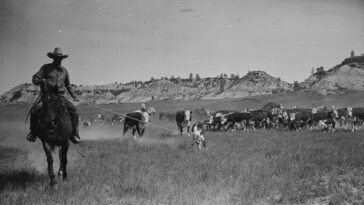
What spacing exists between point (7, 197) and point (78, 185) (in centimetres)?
158

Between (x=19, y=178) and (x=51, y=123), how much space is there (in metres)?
1.92

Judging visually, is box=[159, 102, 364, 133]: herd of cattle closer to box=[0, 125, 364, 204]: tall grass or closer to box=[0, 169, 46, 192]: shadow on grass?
box=[0, 125, 364, 204]: tall grass

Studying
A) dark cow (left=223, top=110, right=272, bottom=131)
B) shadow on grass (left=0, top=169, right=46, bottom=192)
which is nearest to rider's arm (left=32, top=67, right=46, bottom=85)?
shadow on grass (left=0, top=169, right=46, bottom=192)

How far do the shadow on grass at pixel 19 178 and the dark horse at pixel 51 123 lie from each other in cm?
76

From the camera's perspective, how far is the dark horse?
857 cm

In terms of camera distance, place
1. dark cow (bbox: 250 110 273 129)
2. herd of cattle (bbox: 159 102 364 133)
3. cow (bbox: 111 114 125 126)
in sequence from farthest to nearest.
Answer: cow (bbox: 111 114 125 126) → dark cow (bbox: 250 110 273 129) → herd of cattle (bbox: 159 102 364 133)

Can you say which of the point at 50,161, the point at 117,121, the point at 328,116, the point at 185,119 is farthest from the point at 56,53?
the point at 117,121

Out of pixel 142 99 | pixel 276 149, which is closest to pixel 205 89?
pixel 142 99

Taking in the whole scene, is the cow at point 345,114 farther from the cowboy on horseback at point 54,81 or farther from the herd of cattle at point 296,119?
the cowboy on horseback at point 54,81

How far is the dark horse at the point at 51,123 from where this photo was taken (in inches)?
337

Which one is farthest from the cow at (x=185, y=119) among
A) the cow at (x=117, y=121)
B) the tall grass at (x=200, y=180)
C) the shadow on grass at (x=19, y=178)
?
the cow at (x=117, y=121)

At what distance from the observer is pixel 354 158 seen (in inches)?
419

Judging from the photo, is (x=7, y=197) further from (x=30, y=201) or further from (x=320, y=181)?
(x=320, y=181)

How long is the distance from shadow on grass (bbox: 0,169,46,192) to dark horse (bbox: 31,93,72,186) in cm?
76
